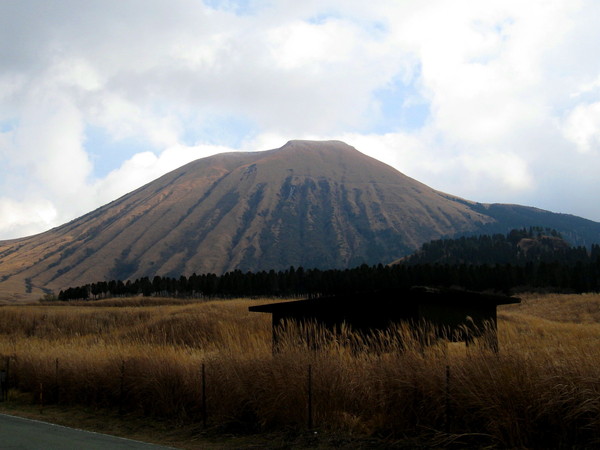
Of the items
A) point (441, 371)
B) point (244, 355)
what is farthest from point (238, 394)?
point (441, 371)

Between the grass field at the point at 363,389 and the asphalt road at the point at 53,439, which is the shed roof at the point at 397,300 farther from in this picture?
the asphalt road at the point at 53,439

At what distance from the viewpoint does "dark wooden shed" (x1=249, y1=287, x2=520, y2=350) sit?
1588cm

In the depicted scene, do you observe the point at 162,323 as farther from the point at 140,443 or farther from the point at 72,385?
the point at 140,443

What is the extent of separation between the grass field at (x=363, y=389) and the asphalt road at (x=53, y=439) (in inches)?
76.2

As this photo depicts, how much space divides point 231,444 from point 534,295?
7383cm

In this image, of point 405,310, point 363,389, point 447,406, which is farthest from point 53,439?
point 405,310

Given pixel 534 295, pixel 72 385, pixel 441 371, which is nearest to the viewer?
pixel 441 371

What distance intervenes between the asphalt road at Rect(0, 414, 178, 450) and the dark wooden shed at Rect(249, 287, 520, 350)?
4647 millimetres

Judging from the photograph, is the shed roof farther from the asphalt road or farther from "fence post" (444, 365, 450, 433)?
the asphalt road

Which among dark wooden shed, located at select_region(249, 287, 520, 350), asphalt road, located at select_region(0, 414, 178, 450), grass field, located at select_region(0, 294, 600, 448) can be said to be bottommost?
asphalt road, located at select_region(0, 414, 178, 450)

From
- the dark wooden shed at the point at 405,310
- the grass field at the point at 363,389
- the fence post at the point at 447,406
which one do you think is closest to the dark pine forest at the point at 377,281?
the dark wooden shed at the point at 405,310

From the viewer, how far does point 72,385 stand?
62.7ft

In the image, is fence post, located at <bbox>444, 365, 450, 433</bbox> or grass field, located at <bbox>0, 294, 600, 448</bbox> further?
fence post, located at <bbox>444, 365, 450, 433</bbox>

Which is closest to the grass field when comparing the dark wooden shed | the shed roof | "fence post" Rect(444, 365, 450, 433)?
"fence post" Rect(444, 365, 450, 433)
